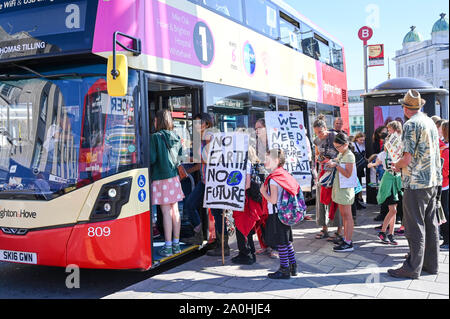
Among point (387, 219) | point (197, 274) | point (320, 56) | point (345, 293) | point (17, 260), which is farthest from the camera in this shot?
point (320, 56)

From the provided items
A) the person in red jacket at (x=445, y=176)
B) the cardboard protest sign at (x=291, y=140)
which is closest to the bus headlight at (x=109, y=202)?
the cardboard protest sign at (x=291, y=140)

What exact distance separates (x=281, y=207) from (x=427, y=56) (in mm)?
80593

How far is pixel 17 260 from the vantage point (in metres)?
4.85

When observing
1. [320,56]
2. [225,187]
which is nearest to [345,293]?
[225,187]

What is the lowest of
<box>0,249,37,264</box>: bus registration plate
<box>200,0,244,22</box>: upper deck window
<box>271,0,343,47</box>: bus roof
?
<box>0,249,37,264</box>: bus registration plate

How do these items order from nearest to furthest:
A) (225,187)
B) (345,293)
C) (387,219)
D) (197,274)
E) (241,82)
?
1. (345,293)
2. (197,274)
3. (225,187)
4. (387,219)
5. (241,82)

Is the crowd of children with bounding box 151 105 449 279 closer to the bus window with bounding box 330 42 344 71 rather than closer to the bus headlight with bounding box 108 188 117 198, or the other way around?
the bus headlight with bounding box 108 188 117 198

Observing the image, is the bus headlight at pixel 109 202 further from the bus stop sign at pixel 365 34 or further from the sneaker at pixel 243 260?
the bus stop sign at pixel 365 34

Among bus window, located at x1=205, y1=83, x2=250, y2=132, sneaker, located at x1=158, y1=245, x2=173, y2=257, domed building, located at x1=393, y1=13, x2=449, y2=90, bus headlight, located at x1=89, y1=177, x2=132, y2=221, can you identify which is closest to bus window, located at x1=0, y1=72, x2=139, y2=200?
bus headlight, located at x1=89, y1=177, x2=132, y2=221

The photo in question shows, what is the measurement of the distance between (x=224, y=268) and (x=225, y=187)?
41.0 inches

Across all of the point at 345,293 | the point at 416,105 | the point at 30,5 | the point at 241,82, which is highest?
the point at 30,5

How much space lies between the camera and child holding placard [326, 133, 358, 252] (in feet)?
19.9

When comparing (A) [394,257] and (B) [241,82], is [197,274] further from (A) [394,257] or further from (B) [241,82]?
(B) [241,82]

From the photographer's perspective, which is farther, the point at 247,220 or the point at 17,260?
the point at 247,220
